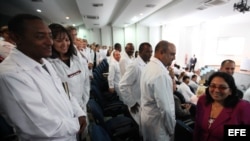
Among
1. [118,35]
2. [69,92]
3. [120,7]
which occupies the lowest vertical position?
[69,92]

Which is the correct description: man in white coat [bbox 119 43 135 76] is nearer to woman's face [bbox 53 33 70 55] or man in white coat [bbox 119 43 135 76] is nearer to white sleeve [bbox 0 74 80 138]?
woman's face [bbox 53 33 70 55]

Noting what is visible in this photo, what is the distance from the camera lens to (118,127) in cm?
225

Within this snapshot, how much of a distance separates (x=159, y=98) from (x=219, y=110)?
527 mm

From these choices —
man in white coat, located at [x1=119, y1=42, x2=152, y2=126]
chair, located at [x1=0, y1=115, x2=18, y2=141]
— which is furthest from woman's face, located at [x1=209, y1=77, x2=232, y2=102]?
chair, located at [x1=0, y1=115, x2=18, y2=141]

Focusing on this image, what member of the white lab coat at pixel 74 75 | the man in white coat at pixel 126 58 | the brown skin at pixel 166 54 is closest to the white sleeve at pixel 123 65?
the man in white coat at pixel 126 58

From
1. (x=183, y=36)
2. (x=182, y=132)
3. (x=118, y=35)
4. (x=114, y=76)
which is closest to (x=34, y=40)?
(x=182, y=132)

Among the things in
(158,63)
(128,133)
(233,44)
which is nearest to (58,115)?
(158,63)

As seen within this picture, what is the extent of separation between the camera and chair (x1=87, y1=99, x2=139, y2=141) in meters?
1.97

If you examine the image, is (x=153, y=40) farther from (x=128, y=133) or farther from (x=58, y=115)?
(x=58, y=115)

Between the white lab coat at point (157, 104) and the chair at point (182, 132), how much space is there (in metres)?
0.11

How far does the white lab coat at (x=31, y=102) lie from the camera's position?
909 mm

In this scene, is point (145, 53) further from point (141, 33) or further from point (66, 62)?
point (141, 33)

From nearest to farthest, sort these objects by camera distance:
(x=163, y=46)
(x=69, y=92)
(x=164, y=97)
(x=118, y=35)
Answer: (x=69, y=92) < (x=164, y=97) < (x=163, y=46) < (x=118, y=35)

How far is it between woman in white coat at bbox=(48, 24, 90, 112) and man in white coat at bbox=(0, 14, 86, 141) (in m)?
0.52
